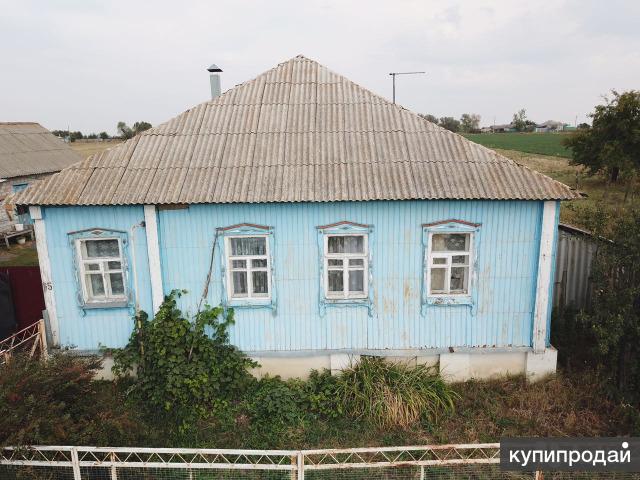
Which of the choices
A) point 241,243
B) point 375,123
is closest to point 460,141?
point 375,123

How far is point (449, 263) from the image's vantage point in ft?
25.0

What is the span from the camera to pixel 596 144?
2291cm

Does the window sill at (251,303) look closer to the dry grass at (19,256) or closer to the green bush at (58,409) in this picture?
the green bush at (58,409)

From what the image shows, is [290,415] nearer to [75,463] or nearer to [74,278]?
[75,463]

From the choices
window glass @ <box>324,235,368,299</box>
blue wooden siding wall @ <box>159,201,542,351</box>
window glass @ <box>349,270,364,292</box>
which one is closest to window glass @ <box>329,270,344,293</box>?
Result: window glass @ <box>324,235,368,299</box>

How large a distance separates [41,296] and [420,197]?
807 centimetres

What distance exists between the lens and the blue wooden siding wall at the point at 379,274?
7.40 m

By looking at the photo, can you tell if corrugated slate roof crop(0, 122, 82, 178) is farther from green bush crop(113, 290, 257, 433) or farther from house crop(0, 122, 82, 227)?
green bush crop(113, 290, 257, 433)

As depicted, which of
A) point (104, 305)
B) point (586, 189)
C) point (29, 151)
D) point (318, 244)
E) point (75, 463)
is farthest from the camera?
point (586, 189)

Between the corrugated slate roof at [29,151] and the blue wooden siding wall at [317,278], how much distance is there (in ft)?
50.8

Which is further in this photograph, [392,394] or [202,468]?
[392,394]

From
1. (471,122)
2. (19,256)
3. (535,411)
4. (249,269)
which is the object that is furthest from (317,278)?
(471,122)
